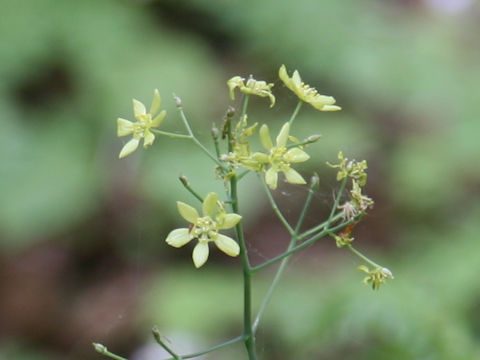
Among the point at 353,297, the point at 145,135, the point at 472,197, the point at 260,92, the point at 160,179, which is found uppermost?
the point at 260,92

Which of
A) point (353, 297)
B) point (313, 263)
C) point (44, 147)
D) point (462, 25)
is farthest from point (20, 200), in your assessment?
point (462, 25)

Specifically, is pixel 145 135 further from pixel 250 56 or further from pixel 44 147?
pixel 250 56

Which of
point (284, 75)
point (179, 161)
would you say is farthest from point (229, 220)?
point (179, 161)

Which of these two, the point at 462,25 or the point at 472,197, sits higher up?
the point at 462,25

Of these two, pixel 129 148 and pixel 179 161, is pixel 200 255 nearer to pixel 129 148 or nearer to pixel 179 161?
pixel 129 148

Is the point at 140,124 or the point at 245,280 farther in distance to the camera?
the point at 140,124

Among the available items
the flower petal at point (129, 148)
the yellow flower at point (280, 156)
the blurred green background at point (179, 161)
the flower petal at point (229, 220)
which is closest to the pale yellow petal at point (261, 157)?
the yellow flower at point (280, 156)

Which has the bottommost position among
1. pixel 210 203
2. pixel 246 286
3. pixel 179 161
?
pixel 179 161

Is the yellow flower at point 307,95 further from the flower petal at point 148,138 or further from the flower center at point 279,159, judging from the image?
the flower petal at point 148,138
